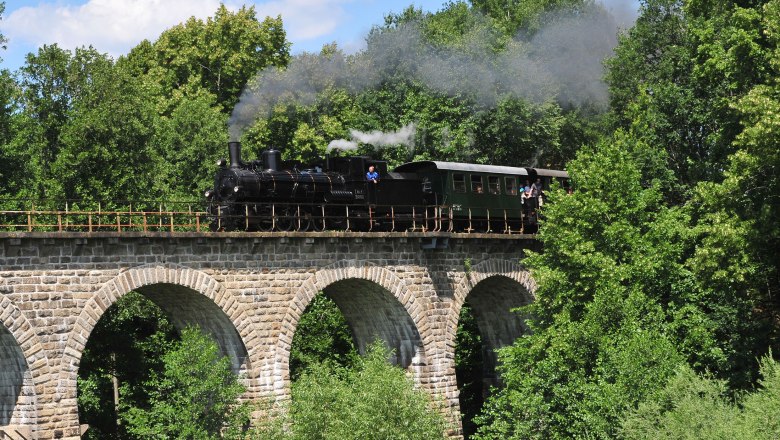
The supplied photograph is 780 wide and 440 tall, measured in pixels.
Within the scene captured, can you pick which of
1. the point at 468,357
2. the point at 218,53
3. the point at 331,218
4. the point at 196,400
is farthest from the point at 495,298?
the point at 218,53

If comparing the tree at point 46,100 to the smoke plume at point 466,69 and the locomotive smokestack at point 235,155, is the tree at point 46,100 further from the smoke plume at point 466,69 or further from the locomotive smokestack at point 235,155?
the locomotive smokestack at point 235,155

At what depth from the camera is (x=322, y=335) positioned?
48.2 metres

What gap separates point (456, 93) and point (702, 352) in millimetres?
23872

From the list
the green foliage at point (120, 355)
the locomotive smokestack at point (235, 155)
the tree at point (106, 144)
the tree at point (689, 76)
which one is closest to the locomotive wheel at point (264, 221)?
the locomotive smokestack at point (235, 155)

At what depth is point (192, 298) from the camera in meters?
32.7

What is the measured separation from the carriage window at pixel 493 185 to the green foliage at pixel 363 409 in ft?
39.7

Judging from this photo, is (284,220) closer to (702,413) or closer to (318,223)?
(318,223)

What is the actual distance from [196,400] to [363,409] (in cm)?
474

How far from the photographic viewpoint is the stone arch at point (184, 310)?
29.1 m

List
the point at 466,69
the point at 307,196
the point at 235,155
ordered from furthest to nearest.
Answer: the point at 466,69, the point at 235,155, the point at 307,196

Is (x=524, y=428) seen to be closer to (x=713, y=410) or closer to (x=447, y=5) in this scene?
(x=713, y=410)

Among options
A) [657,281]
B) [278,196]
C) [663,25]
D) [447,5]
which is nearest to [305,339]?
[278,196]

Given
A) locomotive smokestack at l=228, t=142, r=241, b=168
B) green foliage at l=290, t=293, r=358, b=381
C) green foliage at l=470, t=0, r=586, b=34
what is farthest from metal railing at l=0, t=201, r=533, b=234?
green foliage at l=470, t=0, r=586, b=34

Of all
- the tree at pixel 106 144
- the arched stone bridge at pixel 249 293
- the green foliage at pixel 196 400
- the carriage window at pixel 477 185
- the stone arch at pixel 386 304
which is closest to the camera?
the arched stone bridge at pixel 249 293
